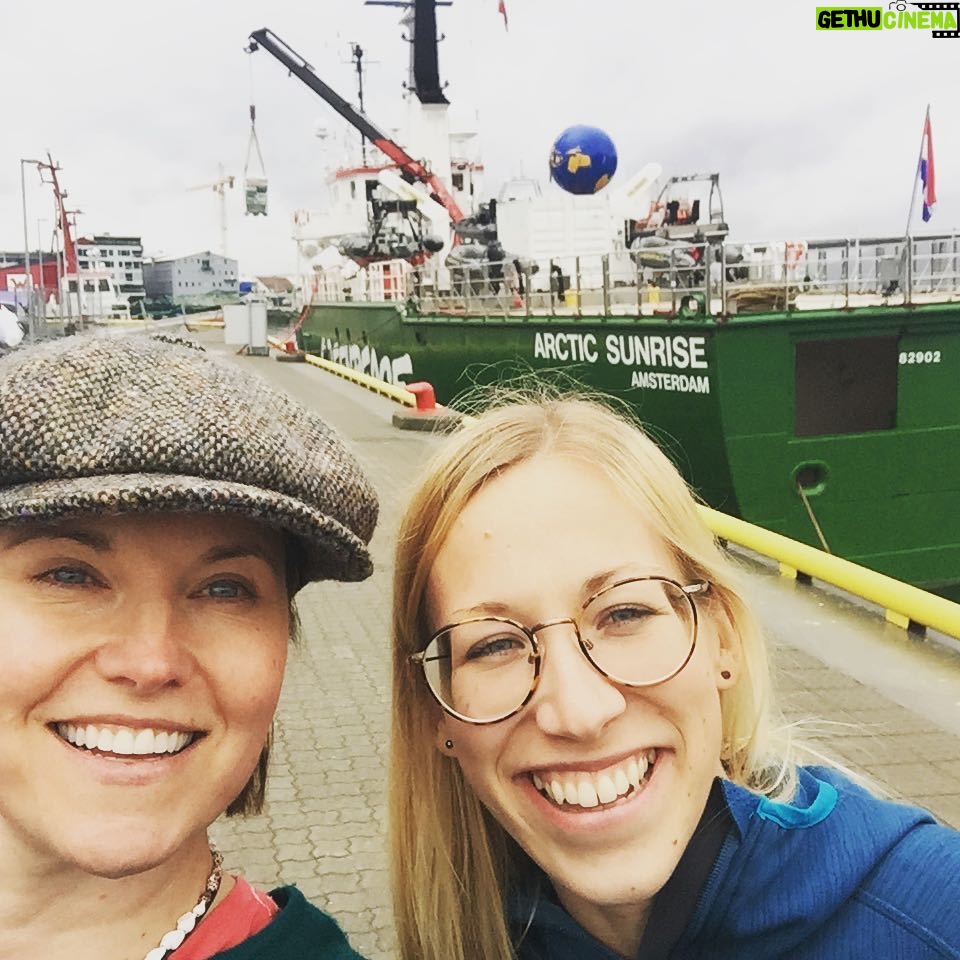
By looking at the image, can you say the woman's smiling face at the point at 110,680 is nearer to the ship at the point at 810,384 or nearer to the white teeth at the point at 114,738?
the white teeth at the point at 114,738

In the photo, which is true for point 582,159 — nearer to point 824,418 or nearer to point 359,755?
point 824,418

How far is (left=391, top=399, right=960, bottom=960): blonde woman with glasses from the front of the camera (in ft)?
4.46

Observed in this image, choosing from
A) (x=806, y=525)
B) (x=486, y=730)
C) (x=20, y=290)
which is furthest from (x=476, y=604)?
(x=20, y=290)

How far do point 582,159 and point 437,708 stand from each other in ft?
51.2

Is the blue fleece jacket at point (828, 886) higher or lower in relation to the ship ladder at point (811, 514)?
higher

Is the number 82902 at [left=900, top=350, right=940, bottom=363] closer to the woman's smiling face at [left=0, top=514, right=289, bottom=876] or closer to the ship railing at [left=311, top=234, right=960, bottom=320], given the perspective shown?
the ship railing at [left=311, top=234, right=960, bottom=320]

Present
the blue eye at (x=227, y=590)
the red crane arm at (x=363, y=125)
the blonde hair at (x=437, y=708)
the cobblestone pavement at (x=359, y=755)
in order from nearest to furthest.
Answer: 1. the blue eye at (x=227, y=590)
2. the blonde hair at (x=437, y=708)
3. the cobblestone pavement at (x=359, y=755)
4. the red crane arm at (x=363, y=125)

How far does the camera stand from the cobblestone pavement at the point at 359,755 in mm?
3301

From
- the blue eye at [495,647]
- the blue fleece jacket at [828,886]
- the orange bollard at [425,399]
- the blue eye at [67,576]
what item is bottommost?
the orange bollard at [425,399]

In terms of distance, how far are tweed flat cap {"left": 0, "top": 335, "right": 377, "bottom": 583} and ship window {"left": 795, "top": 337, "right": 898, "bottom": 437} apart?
9.32 meters

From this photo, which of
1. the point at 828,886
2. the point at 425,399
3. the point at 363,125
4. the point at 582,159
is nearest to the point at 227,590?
the point at 828,886

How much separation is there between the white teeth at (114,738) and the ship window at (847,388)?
31.0ft

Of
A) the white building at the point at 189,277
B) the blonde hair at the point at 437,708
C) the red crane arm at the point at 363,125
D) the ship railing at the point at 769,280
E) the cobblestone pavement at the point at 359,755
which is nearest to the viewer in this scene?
the blonde hair at the point at 437,708

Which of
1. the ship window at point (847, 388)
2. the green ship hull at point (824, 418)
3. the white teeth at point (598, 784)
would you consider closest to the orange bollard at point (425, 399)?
the green ship hull at point (824, 418)
